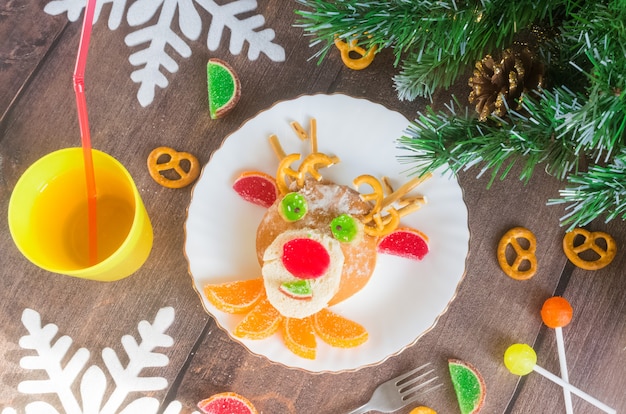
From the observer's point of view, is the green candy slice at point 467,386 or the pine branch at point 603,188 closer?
the pine branch at point 603,188

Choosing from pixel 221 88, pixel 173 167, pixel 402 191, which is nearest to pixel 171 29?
pixel 221 88

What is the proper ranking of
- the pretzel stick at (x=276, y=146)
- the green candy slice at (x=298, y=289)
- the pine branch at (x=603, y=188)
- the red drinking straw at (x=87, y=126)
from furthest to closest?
the pretzel stick at (x=276, y=146) < the green candy slice at (x=298, y=289) < the red drinking straw at (x=87, y=126) < the pine branch at (x=603, y=188)

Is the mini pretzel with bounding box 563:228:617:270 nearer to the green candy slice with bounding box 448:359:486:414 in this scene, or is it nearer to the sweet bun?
the green candy slice with bounding box 448:359:486:414

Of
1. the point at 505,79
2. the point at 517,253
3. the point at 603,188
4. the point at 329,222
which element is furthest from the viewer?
the point at 517,253

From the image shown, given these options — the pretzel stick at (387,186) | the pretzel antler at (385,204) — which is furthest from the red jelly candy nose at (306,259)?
the pretzel stick at (387,186)

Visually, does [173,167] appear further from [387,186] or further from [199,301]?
[387,186]

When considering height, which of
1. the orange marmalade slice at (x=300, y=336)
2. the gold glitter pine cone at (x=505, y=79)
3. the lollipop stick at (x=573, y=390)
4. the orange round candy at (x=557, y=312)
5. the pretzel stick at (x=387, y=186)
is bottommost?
the lollipop stick at (x=573, y=390)

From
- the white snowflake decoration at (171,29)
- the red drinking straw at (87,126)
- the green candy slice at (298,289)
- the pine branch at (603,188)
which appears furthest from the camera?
the white snowflake decoration at (171,29)

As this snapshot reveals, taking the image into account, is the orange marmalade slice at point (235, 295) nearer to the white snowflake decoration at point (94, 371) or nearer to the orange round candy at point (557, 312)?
the white snowflake decoration at point (94, 371)
